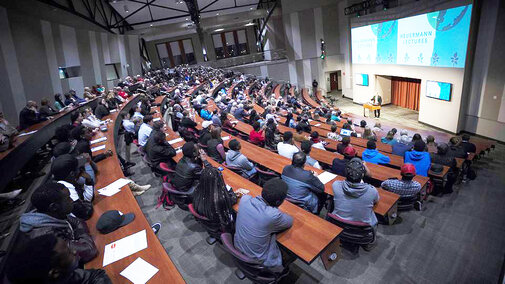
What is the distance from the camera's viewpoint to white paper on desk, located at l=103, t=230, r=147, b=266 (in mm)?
2385

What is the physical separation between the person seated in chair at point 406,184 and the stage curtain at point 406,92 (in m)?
11.8

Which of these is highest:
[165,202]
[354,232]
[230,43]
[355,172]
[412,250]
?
[230,43]

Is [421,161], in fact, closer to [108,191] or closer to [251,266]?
[251,266]

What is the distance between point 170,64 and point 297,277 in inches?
1064

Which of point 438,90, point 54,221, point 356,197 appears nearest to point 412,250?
point 356,197

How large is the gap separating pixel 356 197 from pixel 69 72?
12.8 metres

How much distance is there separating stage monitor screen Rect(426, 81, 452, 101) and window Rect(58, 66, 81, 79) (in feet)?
49.0

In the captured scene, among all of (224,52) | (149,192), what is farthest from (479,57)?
(224,52)

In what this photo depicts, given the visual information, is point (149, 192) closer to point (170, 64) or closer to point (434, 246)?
point (434, 246)

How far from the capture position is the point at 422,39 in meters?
10.7

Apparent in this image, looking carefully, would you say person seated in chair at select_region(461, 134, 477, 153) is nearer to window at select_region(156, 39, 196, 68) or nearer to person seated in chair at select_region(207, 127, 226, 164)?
person seated in chair at select_region(207, 127, 226, 164)

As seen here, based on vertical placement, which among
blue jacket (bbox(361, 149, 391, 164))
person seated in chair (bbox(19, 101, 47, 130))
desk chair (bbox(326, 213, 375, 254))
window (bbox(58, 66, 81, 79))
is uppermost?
window (bbox(58, 66, 81, 79))

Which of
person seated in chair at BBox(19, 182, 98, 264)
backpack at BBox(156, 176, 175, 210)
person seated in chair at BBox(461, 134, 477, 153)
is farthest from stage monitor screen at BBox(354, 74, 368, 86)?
person seated in chair at BBox(19, 182, 98, 264)

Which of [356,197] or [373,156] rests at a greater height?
[356,197]
